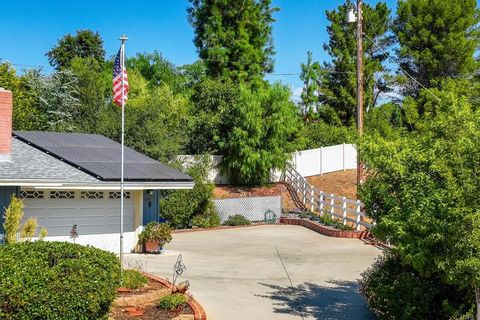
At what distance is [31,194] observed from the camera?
15.5 metres

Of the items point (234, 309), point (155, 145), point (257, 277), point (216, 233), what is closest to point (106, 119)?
point (155, 145)

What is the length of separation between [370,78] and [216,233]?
3065cm

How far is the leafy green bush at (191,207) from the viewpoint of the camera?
24.9m

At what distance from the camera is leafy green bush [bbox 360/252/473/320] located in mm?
8751

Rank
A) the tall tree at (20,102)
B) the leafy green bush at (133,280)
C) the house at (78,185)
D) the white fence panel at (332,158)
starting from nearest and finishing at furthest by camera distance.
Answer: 1. the leafy green bush at (133,280)
2. the house at (78,185)
3. the tall tree at (20,102)
4. the white fence panel at (332,158)

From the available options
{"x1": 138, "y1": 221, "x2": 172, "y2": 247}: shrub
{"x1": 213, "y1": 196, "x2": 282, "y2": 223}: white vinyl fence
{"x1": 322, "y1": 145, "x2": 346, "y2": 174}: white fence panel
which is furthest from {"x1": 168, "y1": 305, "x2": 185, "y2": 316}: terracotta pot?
{"x1": 322, "y1": 145, "x2": 346, "y2": 174}: white fence panel

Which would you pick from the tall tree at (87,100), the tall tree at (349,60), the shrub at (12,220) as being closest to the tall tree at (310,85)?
the tall tree at (349,60)

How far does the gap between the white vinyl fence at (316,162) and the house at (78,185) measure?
14.9m

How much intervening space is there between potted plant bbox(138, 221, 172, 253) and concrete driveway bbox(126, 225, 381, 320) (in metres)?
0.47

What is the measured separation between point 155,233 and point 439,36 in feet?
118

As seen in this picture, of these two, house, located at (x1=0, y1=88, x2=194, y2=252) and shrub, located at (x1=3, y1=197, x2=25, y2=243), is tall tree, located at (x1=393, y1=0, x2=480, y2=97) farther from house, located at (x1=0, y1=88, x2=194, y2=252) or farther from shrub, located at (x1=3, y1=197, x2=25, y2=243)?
shrub, located at (x1=3, y1=197, x2=25, y2=243)

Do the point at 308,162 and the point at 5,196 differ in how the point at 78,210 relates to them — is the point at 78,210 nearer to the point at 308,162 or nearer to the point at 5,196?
the point at 5,196

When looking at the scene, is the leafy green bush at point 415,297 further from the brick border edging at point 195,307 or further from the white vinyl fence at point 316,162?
the white vinyl fence at point 316,162

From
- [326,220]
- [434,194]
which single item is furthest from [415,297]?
[326,220]
